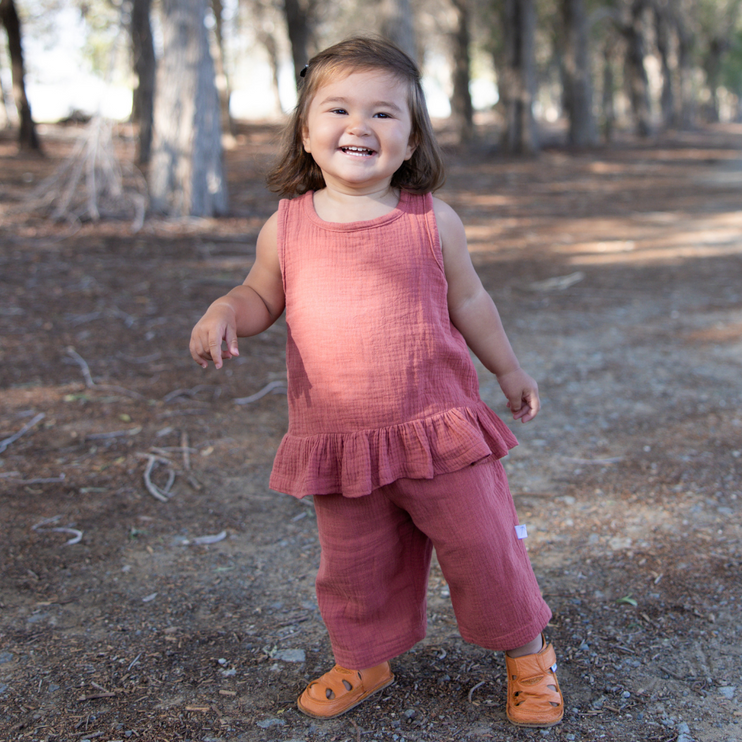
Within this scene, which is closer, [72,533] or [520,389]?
[520,389]

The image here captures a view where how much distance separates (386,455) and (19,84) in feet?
49.6

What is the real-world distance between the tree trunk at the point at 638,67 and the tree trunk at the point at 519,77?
8690 millimetres

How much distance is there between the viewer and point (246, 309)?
6.31 feet

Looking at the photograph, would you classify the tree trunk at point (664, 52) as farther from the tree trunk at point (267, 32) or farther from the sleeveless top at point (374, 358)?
the sleeveless top at point (374, 358)

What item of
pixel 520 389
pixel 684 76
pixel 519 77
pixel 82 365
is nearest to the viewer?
pixel 520 389

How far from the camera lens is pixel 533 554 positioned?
2.67m

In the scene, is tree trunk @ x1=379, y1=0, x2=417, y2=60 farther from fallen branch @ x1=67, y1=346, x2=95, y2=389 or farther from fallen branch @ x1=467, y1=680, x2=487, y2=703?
fallen branch @ x1=467, y1=680, x2=487, y2=703

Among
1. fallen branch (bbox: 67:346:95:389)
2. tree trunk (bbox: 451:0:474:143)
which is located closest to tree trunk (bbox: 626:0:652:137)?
tree trunk (bbox: 451:0:474:143)

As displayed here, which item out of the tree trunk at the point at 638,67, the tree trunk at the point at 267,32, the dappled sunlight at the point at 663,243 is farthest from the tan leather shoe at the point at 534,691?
the tree trunk at the point at 638,67

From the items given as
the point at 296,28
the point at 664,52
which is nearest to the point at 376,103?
the point at 296,28

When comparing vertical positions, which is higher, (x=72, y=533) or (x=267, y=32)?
(x=267, y=32)

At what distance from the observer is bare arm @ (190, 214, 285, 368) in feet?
5.81

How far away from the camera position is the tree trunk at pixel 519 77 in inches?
672

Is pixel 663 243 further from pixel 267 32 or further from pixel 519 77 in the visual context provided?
pixel 267 32
